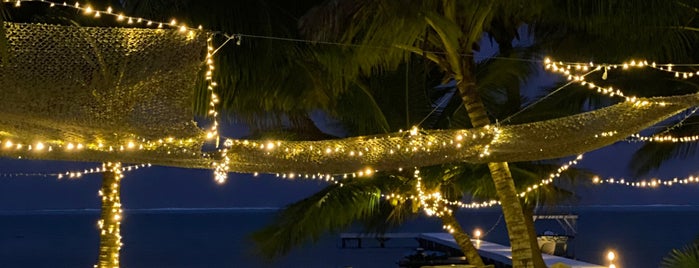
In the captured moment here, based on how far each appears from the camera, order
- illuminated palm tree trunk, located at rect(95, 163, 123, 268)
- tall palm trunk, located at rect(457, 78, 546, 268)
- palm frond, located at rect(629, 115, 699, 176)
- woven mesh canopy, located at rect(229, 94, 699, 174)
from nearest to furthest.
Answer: woven mesh canopy, located at rect(229, 94, 699, 174)
tall palm trunk, located at rect(457, 78, 546, 268)
illuminated palm tree trunk, located at rect(95, 163, 123, 268)
palm frond, located at rect(629, 115, 699, 176)

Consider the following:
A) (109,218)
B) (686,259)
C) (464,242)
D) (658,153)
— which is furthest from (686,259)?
(658,153)

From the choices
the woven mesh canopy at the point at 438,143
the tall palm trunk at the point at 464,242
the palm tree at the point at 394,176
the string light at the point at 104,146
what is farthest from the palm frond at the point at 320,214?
the string light at the point at 104,146

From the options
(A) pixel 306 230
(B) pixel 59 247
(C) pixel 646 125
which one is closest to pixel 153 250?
(B) pixel 59 247

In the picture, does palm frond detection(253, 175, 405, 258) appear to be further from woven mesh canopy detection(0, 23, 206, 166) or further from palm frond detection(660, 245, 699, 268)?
woven mesh canopy detection(0, 23, 206, 166)

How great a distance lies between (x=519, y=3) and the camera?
568cm

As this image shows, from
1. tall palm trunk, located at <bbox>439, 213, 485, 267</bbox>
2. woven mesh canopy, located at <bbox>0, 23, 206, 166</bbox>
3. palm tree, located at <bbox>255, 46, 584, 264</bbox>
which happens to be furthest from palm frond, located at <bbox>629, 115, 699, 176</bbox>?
woven mesh canopy, located at <bbox>0, 23, 206, 166</bbox>

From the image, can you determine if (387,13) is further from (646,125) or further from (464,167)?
(464,167)

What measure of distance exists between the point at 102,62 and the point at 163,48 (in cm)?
25

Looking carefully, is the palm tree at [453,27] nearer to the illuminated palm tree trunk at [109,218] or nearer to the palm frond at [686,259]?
the palm frond at [686,259]

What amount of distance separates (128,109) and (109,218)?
3309 millimetres

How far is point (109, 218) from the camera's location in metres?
6.71

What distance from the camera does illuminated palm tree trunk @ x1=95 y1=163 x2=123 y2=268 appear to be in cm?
670

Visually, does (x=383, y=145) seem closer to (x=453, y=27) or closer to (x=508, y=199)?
(x=453, y=27)

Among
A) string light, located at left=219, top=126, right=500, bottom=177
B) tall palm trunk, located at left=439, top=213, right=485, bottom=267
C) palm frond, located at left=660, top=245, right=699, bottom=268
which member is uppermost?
string light, located at left=219, top=126, right=500, bottom=177
